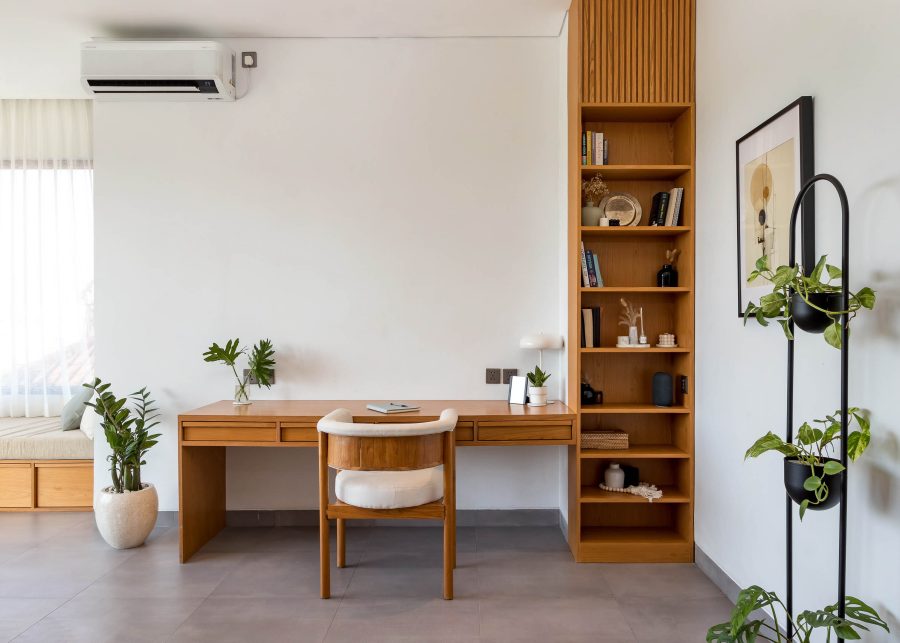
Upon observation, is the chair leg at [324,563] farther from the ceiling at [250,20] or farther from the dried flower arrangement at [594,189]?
the ceiling at [250,20]

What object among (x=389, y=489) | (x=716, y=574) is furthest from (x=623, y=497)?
(x=389, y=489)

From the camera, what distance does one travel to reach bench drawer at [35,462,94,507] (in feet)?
13.7

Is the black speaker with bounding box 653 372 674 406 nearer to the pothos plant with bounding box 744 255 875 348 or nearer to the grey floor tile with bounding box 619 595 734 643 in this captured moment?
the grey floor tile with bounding box 619 595 734 643

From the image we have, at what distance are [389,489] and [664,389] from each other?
1.60m

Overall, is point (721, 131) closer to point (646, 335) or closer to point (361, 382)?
point (646, 335)

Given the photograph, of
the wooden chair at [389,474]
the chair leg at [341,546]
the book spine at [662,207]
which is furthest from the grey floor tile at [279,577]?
the book spine at [662,207]

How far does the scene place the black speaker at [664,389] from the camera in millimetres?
3412

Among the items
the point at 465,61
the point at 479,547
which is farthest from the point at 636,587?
the point at 465,61

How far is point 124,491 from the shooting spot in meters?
3.51

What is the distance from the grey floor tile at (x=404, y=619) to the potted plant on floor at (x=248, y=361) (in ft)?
4.52

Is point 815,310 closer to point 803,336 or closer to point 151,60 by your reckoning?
point 803,336

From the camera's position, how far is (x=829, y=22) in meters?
2.04

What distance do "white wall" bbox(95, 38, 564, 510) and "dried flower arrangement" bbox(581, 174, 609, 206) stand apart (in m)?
0.33

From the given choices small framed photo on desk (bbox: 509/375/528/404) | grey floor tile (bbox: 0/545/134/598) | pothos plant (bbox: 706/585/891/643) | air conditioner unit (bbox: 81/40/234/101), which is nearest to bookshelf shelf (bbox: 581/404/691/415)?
small framed photo on desk (bbox: 509/375/528/404)
